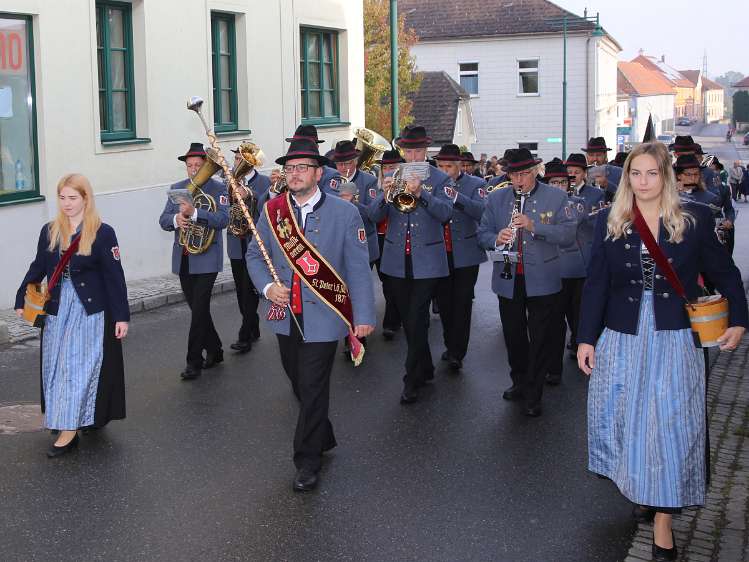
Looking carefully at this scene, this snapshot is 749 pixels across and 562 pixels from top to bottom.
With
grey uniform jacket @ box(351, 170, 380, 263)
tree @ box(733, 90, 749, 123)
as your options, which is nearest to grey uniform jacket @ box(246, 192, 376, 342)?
grey uniform jacket @ box(351, 170, 380, 263)

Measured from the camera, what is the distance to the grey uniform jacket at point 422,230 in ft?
29.9

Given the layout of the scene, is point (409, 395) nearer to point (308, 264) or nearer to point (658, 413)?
point (308, 264)

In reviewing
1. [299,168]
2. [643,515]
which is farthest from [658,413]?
[299,168]

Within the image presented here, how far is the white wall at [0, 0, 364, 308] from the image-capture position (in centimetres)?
1429

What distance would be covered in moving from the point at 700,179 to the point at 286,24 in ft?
35.8

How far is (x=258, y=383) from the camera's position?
9516 mm

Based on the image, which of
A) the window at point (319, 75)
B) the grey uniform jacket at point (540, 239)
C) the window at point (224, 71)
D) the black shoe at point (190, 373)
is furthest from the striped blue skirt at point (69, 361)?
the window at point (319, 75)

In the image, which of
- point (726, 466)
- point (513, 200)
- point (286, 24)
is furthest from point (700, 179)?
point (286, 24)

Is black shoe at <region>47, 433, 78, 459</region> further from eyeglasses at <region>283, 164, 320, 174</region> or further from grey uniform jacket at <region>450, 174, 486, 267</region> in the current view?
grey uniform jacket at <region>450, 174, 486, 267</region>

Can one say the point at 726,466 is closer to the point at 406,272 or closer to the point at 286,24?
the point at 406,272

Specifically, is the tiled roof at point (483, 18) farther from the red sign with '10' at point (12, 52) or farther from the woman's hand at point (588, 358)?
the woman's hand at point (588, 358)

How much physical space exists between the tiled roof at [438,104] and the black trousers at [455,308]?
3835 centimetres

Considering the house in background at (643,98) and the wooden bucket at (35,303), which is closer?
the wooden bucket at (35,303)

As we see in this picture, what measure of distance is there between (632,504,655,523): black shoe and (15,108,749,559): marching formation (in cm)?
1
